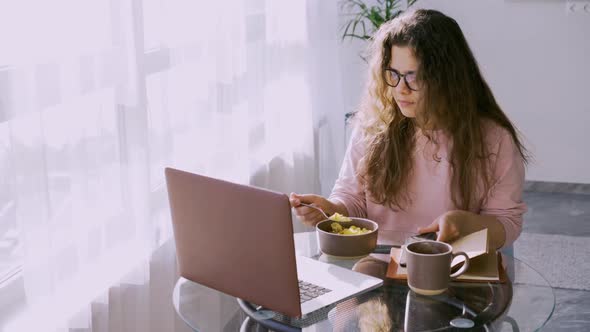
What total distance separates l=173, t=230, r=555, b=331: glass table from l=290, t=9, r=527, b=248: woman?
0.23m

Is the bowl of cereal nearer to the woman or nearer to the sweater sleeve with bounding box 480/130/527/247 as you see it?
the woman

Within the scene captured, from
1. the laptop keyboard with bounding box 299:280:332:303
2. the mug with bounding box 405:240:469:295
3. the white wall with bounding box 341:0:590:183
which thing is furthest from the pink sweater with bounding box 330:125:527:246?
the white wall with bounding box 341:0:590:183

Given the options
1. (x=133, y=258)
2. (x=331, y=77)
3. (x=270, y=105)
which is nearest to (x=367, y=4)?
(x=331, y=77)

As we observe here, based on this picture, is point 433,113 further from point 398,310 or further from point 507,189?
point 398,310

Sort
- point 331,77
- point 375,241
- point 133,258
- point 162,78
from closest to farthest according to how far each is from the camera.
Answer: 1. point 375,241
2. point 133,258
3. point 162,78
4. point 331,77

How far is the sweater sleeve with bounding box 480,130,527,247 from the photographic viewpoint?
1.86 m

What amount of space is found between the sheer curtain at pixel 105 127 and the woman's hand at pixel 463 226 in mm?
698

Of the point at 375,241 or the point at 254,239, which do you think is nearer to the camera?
the point at 254,239

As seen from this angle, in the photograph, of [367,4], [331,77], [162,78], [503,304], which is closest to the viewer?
[503,304]

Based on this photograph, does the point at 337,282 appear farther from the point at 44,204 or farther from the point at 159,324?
the point at 159,324

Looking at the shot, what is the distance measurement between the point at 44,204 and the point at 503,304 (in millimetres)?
888

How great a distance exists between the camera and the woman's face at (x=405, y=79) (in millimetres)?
1850

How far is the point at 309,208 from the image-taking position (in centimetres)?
183

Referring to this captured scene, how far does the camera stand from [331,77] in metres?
3.55
